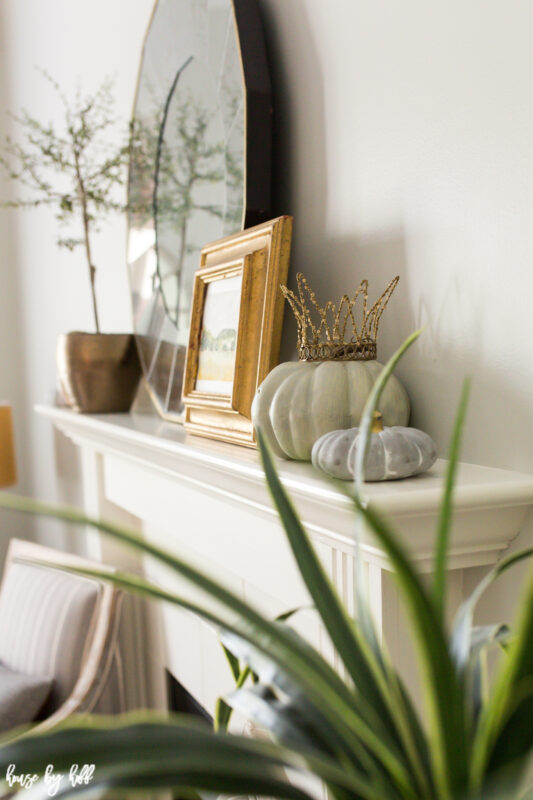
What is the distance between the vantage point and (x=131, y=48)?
5.51 ft

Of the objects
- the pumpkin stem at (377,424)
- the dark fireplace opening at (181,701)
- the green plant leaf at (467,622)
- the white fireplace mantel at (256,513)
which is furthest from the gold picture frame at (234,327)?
the dark fireplace opening at (181,701)

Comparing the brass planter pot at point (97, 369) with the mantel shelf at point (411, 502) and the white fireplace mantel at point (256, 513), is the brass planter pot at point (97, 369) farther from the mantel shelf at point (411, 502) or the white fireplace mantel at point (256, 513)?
the mantel shelf at point (411, 502)

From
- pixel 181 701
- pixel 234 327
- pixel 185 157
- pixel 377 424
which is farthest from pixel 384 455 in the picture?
pixel 181 701

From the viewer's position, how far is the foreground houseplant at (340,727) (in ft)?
1.00

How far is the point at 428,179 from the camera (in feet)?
2.40

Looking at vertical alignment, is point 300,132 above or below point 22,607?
above

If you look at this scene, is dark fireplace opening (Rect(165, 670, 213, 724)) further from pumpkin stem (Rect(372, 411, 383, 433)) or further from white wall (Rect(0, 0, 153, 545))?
pumpkin stem (Rect(372, 411, 383, 433))

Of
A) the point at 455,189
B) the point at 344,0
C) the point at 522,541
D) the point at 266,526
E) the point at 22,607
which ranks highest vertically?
the point at 344,0

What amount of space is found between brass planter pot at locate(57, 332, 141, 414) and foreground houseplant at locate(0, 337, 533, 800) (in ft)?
3.95

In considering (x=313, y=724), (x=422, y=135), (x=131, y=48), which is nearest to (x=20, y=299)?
(x=131, y=48)

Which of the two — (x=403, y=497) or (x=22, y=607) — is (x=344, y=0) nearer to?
(x=403, y=497)

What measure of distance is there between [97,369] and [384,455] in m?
1.08

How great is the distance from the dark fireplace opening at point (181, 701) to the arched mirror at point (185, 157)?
24.5 inches

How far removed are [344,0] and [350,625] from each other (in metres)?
0.77
